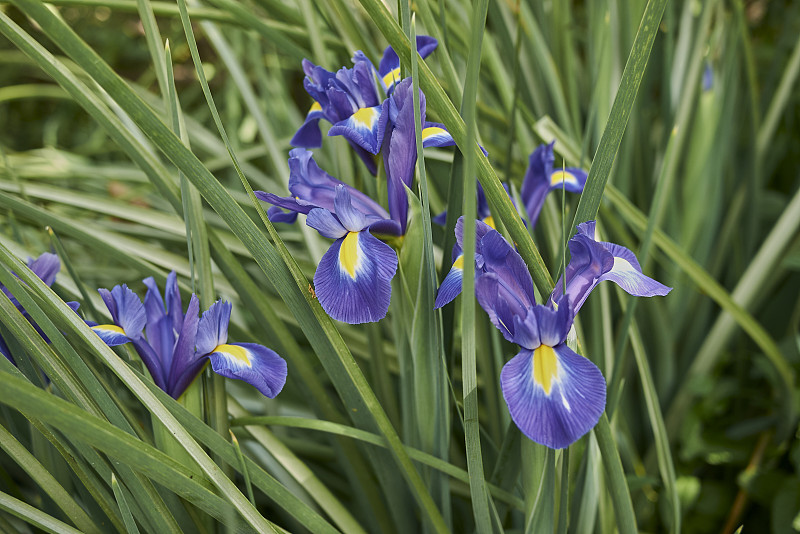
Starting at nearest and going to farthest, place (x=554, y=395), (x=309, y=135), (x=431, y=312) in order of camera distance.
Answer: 1. (x=554, y=395)
2. (x=431, y=312)
3. (x=309, y=135)

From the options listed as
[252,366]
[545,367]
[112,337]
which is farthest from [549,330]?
[112,337]

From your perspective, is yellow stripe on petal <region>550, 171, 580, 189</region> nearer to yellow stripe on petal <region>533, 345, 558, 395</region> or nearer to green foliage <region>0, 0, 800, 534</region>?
green foliage <region>0, 0, 800, 534</region>

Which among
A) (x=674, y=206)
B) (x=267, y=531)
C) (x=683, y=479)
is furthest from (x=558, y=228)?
(x=267, y=531)

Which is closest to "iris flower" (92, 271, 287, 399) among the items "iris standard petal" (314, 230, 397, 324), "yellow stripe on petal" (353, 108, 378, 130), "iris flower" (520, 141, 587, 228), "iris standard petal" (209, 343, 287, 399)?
"iris standard petal" (209, 343, 287, 399)

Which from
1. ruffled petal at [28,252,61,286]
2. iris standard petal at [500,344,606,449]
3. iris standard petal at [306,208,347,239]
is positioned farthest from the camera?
ruffled petal at [28,252,61,286]

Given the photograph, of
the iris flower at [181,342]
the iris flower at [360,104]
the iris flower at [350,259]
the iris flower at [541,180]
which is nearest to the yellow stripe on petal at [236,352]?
the iris flower at [181,342]

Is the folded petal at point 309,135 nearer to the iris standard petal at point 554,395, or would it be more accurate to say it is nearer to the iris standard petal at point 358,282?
the iris standard petal at point 358,282

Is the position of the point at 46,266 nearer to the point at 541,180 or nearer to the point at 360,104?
the point at 360,104
